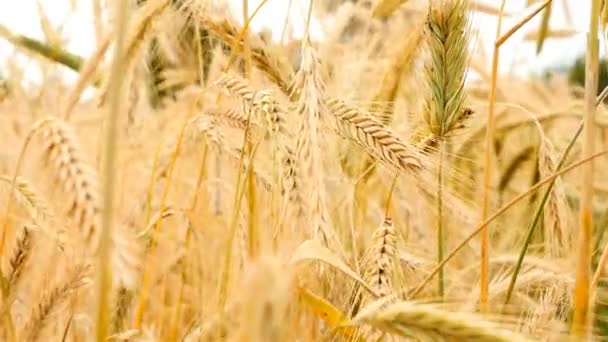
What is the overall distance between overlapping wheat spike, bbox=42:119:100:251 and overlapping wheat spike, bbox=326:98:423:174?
1.02 ft

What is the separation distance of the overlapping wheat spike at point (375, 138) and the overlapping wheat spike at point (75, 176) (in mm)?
311

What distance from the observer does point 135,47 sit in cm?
120

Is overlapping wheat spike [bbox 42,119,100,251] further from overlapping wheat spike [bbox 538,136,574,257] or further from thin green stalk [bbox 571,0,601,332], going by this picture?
overlapping wheat spike [bbox 538,136,574,257]

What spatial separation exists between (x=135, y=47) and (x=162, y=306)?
18.6 inches

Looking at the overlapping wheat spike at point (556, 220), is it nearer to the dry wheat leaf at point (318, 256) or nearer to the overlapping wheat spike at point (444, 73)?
the overlapping wheat spike at point (444, 73)

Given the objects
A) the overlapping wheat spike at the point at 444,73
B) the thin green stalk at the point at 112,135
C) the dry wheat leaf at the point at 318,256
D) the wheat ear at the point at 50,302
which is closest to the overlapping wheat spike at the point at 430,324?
the dry wheat leaf at the point at 318,256

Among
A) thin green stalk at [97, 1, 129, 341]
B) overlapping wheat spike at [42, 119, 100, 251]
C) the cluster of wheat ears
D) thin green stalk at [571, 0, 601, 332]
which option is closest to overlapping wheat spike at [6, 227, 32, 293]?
the cluster of wheat ears

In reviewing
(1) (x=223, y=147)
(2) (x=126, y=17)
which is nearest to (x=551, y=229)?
(1) (x=223, y=147)

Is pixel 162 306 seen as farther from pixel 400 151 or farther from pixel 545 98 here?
pixel 545 98

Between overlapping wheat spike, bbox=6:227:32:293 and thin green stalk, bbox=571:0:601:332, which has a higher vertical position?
thin green stalk, bbox=571:0:601:332

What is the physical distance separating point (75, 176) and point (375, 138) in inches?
13.9

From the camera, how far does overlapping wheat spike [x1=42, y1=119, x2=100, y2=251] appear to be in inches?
22.3

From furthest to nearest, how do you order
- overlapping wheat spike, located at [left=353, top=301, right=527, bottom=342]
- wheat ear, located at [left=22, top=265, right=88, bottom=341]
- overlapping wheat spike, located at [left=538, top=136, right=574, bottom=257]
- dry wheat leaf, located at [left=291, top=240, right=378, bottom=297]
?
1. overlapping wheat spike, located at [left=538, top=136, right=574, bottom=257]
2. wheat ear, located at [left=22, top=265, right=88, bottom=341]
3. dry wheat leaf, located at [left=291, top=240, right=378, bottom=297]
4. overlapping wheat spike, located at [left=353, top=301, right=527, bottom=342]

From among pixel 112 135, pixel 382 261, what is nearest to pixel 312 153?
pixel 382 261
